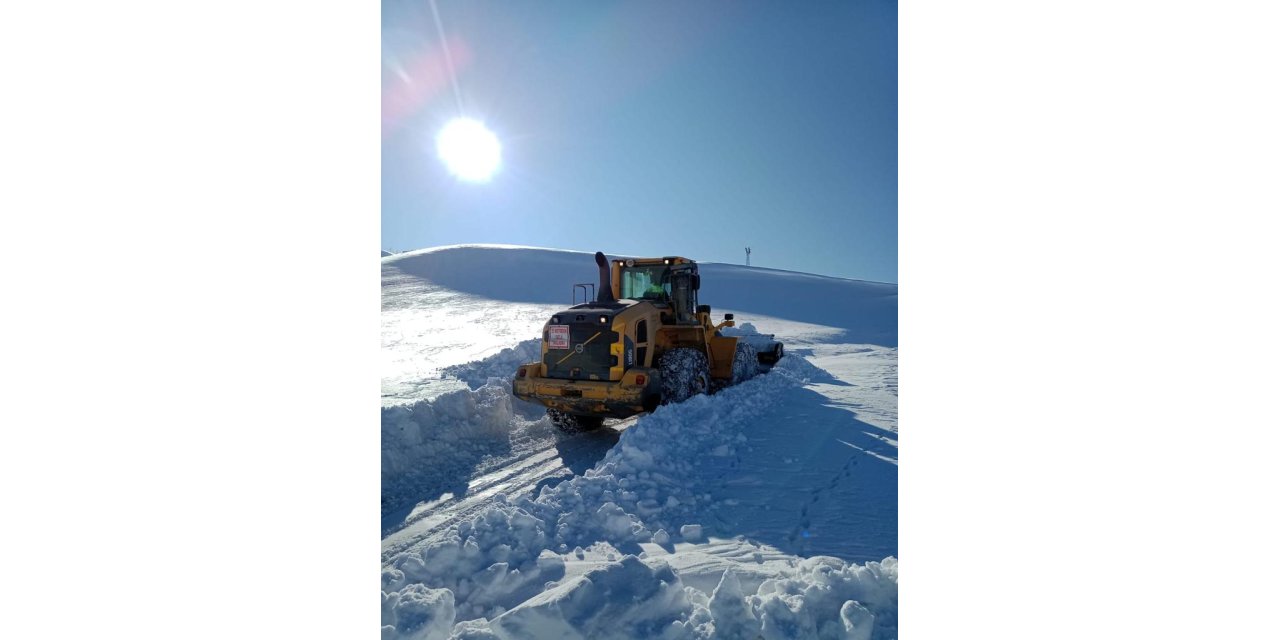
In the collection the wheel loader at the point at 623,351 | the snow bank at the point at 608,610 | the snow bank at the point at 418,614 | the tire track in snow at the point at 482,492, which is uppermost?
the wheel loader at the point at 623,351

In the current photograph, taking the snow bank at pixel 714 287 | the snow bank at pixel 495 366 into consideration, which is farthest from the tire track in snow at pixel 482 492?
the snow bank at pixel 714 287

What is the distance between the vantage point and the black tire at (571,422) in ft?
20.6

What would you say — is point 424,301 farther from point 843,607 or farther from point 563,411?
point 843,607

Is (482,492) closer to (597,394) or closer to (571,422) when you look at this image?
(597,394)

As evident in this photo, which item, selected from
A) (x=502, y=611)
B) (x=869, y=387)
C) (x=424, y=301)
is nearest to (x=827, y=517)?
(x=502, y=611)

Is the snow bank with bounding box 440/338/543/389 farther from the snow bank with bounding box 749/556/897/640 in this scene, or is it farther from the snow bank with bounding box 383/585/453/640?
the snow bank with bounding box 749/556/897/640

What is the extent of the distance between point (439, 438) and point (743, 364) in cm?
443

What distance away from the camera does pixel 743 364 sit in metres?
8.38

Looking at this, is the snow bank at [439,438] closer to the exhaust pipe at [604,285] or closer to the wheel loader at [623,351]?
the wheel loader at [623,351]

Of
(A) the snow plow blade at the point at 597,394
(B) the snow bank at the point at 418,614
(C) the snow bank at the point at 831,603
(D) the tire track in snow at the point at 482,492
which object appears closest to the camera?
(C) the snow bank at the point at 831,603

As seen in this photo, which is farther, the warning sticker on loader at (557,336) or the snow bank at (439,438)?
the warning sticker on loader at (557,336)

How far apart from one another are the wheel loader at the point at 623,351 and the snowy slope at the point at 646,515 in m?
0.35

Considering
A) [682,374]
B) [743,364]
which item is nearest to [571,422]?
[682,374]

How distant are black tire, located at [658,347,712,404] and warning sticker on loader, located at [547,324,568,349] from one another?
110 cm
